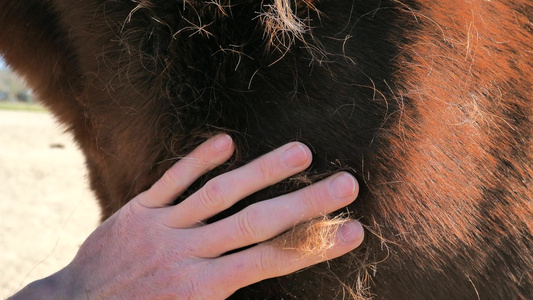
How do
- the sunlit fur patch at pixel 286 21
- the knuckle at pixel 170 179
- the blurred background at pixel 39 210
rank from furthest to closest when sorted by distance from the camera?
the blurred background at pixel 39 210 < the knuckle at pixel 170 179 < the sunlit fur patch at pixel 286 21

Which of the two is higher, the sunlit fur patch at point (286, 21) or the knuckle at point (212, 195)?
the sunlit fur patch at point (286, 21)

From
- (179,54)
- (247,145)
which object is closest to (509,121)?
(247,145)

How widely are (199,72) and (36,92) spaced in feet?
1.58

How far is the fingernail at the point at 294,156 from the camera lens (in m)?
0.86

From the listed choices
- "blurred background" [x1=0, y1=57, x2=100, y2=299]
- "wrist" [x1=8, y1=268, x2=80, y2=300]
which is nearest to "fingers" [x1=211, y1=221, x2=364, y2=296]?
"wrist" [x1=8, y1=268, x2=80, y2=300]

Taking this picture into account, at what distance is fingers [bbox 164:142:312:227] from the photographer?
0.87 m

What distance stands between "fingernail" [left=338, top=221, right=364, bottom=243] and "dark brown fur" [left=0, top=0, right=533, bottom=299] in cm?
3

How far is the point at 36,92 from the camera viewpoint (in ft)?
3.91

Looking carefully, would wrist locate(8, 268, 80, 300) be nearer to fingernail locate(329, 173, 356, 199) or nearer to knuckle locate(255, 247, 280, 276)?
knuckle locate(255, 247, 280, 276)

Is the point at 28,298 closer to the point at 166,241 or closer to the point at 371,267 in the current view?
the point at 166,241

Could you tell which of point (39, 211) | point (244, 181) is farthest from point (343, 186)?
point (39, 211)

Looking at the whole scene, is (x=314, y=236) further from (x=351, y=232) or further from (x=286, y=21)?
(x=286, y=21)

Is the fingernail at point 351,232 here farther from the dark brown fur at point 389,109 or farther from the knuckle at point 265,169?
the knuckle at point 265,169

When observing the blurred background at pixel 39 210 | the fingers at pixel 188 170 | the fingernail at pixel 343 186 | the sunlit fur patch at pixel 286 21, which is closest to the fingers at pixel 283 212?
the fingernail at pixel 343 186
